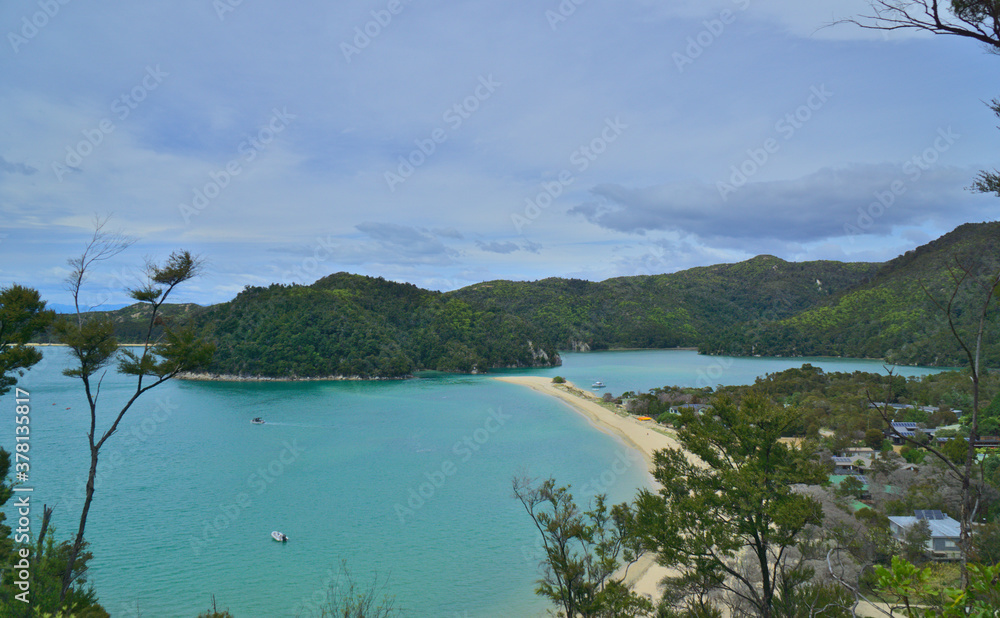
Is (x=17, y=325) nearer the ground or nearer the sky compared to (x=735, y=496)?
nearer the sky

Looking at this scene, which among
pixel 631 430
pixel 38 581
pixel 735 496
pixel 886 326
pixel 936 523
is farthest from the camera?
pixel 886 326

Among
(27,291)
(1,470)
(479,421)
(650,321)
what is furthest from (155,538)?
(650,321)

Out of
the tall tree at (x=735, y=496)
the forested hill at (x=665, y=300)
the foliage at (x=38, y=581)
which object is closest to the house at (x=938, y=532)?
the tall tree at (x=735, y=496)

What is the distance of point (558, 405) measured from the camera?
157 feet

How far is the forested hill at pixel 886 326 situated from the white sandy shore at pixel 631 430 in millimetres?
42090

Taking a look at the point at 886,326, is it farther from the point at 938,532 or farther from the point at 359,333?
the point at 938,532

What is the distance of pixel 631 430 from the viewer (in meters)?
36.6

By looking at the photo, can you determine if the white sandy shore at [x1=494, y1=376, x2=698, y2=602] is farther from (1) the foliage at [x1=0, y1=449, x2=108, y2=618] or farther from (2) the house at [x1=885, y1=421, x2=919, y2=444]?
(2) the house at [x1=885, y1=421, x2=919, y2=444]

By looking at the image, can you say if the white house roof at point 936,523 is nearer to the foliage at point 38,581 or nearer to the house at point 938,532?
the house at point 938,532

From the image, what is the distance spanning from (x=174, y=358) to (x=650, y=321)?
12719 cm

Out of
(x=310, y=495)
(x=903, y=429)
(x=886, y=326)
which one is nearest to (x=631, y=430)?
(x=903, y=429)

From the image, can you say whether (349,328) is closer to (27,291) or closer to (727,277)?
(27,291)

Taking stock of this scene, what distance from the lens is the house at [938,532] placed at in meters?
14.0

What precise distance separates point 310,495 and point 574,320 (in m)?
112
